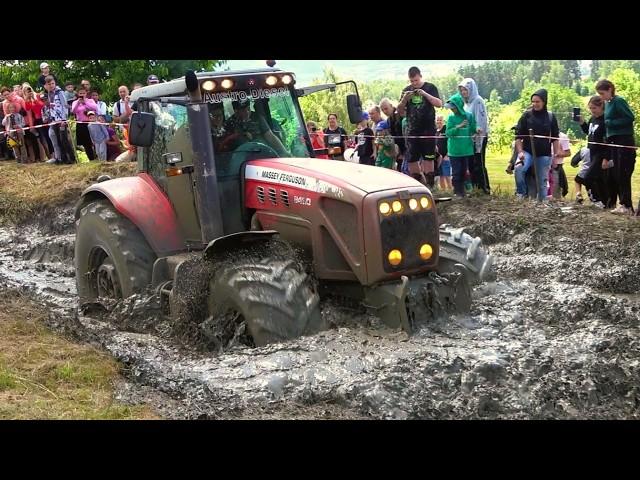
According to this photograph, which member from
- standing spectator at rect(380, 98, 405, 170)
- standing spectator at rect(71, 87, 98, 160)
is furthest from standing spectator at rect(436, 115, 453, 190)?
standing spectator at rect(71, 87, 98, 160)

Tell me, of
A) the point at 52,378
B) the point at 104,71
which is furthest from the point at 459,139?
the point at 104,71

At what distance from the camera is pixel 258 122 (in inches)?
287

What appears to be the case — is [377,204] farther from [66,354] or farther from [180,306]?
[66,354]

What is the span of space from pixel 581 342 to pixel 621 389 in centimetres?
76

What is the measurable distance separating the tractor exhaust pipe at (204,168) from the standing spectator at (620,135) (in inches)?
201

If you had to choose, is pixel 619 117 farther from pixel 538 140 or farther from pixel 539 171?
pixel 539 171

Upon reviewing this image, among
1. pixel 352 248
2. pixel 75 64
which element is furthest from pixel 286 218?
pixel 75 64

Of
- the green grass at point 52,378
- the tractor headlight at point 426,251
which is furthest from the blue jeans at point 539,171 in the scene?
the green grass at point 52,378

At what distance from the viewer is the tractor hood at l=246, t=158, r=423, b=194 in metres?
6.33

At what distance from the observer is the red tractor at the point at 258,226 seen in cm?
617

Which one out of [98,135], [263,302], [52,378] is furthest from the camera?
[98,135]

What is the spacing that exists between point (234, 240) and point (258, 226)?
2.14 feet

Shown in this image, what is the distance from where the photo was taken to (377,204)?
6.12 meters

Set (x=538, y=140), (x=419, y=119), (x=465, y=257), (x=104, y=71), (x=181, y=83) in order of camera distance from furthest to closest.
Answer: (x=104, y=71), (x=419, y=119), (x=538, y=140), (x=181, y=83), (x=465, y=257)
